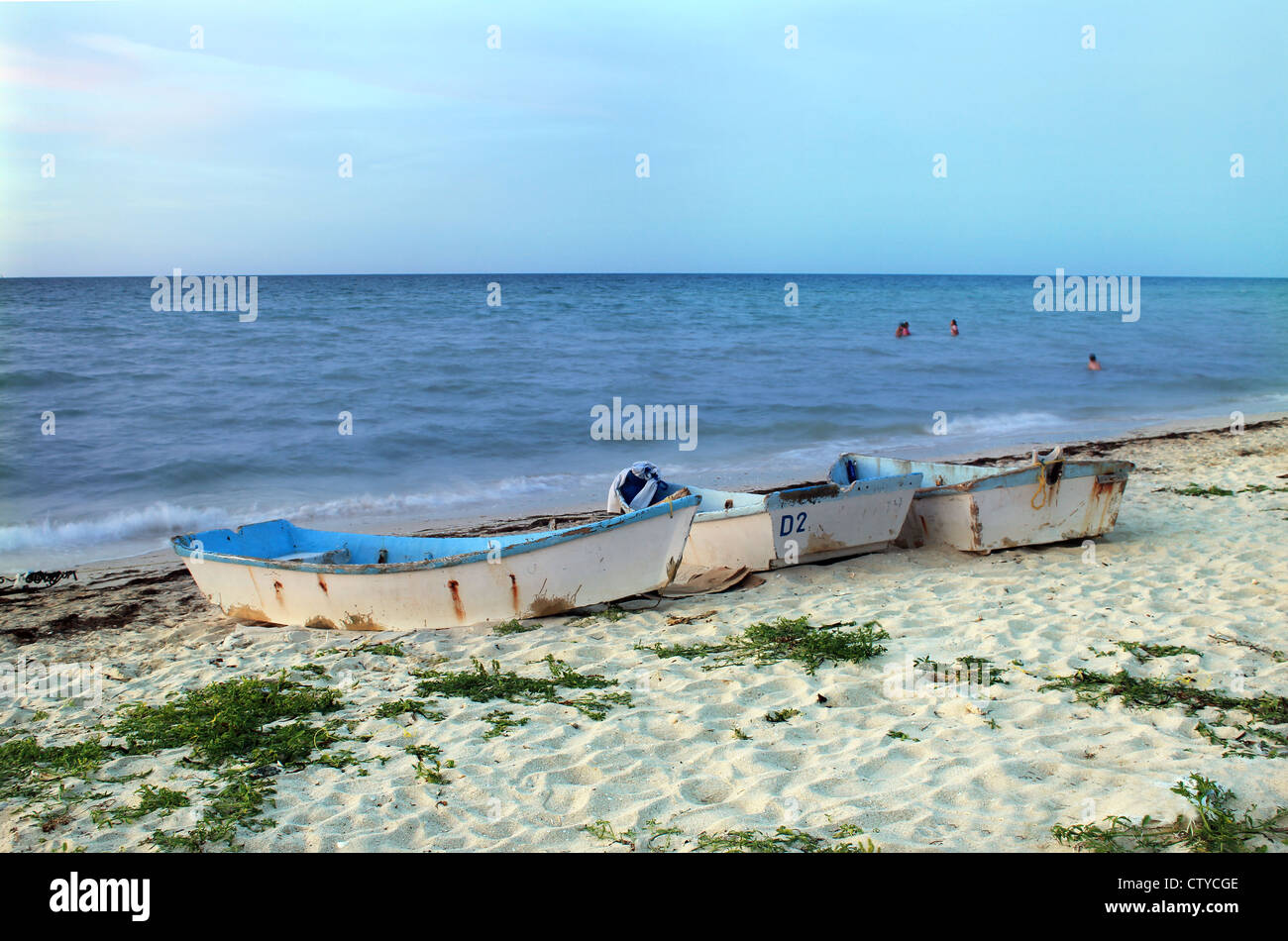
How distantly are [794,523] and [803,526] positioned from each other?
10 centimetres

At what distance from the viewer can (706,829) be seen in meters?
3.56

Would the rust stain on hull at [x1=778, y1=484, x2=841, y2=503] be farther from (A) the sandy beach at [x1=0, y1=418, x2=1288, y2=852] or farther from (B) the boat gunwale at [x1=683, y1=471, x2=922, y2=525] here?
(A) the sandy beach at [x1=0, y1=418, x2=1288, y2=852]

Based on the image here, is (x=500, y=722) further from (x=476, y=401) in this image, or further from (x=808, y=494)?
(x=476, y=401)

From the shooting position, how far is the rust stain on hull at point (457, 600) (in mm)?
6703

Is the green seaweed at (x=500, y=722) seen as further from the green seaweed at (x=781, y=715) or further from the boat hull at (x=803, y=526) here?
the boat hull at (x=803, y=526)

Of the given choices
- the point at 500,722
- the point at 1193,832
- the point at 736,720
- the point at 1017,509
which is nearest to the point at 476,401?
the point at 1017,509

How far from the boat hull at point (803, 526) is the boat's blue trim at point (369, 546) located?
3.04ft

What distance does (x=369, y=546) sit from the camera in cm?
827

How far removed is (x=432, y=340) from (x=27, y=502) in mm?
18546

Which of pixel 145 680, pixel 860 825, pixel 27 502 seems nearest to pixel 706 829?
pixel 860 825

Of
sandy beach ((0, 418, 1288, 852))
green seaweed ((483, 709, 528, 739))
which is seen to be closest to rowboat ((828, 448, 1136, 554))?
sandy beach ((0, 418, 1288, 852))

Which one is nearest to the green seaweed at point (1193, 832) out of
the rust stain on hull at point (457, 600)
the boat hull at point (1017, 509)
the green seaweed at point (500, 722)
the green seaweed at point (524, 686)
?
the green seaweed at point (524, 686)

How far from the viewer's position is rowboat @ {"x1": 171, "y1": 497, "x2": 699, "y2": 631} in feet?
21.8

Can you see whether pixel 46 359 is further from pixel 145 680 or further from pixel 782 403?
pixel 145 680
